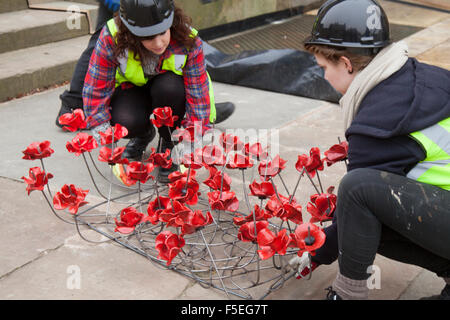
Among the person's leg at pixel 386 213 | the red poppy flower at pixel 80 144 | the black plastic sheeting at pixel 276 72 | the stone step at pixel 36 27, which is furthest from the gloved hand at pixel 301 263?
the stone step at pixel 36 27

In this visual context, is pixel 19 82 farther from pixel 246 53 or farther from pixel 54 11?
pixel 246 53

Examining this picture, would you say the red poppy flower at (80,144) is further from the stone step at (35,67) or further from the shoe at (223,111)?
the stone step at (35,67)

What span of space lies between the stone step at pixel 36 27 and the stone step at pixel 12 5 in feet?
0.16

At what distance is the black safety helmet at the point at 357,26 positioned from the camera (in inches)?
66.2

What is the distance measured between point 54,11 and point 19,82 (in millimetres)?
1220

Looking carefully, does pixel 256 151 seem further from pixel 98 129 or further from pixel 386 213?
pixel 98 129

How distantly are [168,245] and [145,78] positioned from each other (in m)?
1.24

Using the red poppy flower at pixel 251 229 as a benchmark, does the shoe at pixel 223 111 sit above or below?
below

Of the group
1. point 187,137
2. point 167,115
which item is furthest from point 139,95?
point 187,137

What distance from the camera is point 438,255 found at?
163cm

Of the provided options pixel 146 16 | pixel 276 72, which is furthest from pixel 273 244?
pixel 276 72

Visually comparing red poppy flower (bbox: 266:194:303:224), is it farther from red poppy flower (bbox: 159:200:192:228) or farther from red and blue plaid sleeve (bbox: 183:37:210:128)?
red and blue plaid sleeve (bbox: 183:37:210:128)

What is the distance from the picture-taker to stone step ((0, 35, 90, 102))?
377 cm

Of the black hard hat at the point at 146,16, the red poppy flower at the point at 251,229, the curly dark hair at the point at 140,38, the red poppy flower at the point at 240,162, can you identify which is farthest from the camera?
the curly dark hair at the point at 140,38
